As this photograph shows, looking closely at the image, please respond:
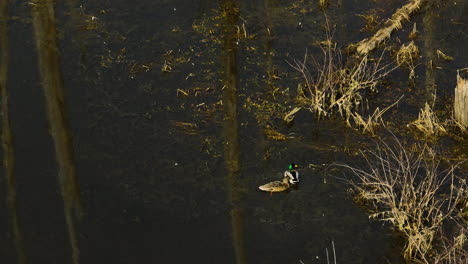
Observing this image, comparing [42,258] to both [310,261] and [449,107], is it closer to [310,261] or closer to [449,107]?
[310,261]

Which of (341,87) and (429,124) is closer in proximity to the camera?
(429,124)

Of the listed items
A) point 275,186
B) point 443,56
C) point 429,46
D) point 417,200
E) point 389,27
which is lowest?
point 417,200

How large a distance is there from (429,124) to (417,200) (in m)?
1.46

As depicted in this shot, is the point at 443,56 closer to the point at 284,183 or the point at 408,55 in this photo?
the point at 408,55

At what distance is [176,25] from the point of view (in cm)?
1323

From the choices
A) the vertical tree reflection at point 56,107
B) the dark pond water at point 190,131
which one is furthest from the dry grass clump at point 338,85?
the vertical tree reflection at point 56,107

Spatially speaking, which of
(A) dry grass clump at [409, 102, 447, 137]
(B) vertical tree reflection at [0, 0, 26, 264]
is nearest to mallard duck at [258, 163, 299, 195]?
(A) dry grass clump at [409, 102, 447, 137]

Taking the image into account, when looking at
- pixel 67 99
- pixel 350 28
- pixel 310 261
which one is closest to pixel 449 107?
pixel 350 28

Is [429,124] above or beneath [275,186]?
above

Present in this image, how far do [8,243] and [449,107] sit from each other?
6178 millimetres

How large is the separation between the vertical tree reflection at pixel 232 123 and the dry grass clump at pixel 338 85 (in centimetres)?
96

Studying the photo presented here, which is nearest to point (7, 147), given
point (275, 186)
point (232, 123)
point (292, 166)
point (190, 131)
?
point (190, 131)

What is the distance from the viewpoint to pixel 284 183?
9.96 metres

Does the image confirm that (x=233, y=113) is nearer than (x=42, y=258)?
No
